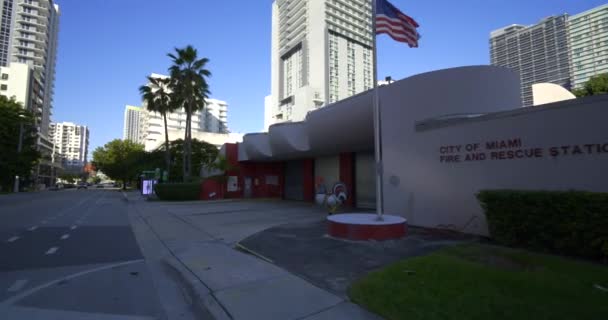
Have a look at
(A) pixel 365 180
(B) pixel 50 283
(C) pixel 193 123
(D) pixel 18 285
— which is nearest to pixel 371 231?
(B) pixel 50 283

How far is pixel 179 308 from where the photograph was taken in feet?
15.2

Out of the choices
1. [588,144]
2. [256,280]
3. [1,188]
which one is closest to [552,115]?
[588,144]

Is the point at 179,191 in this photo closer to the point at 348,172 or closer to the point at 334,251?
the point at 348,172

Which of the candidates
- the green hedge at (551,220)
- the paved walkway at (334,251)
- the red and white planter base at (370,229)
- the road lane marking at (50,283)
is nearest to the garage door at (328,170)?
the paved walkway at (334,251)

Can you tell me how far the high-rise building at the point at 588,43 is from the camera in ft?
102

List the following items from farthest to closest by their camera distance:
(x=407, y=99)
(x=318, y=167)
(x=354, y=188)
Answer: (x=318, y=167) < (x=354, y=188) < (x=407, y=99)

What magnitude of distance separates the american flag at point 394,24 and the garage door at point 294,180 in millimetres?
18310

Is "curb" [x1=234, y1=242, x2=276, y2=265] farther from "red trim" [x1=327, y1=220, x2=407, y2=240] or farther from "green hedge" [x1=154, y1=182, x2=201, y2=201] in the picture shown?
"green hedge" [x1=154, y1=182, x2=201, y2=201]

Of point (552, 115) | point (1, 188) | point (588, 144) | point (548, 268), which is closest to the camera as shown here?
point (548, 268)

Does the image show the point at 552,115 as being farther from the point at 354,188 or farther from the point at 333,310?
the point at 354,188

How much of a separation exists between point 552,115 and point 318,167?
18.4 meters

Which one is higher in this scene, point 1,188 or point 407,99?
point 407,99

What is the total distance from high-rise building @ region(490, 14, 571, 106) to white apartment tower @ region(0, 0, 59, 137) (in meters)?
105

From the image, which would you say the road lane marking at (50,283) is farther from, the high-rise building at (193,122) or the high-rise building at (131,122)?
the high-rise building at (131,122)
